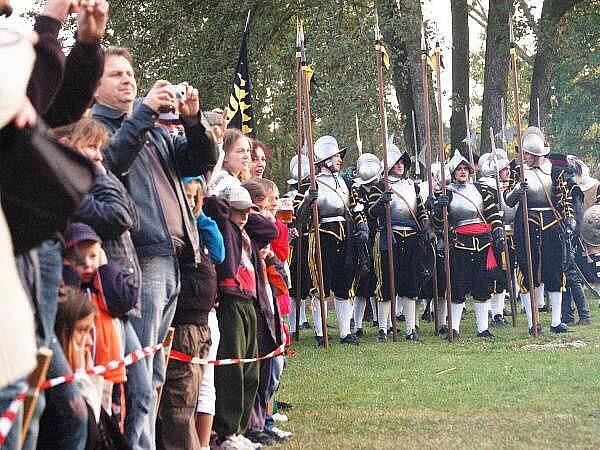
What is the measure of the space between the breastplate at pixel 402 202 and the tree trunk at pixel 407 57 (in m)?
4.96

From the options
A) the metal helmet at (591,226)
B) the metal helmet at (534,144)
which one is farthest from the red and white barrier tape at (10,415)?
the metal helmet at (591,226)

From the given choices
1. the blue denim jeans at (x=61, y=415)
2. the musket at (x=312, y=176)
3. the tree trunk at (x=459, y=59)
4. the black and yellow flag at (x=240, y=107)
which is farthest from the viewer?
the tree trunk at (x=459, y=59)

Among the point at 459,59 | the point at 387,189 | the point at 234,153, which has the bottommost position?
the point at 234,153

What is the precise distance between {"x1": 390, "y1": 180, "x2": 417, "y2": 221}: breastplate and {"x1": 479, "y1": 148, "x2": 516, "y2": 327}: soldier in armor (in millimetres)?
1017

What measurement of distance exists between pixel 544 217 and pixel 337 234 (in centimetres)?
244

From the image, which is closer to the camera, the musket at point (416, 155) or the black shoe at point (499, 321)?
the black shoe at point (499, 321)

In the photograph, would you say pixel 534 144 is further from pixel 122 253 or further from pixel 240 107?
pixel 122 253

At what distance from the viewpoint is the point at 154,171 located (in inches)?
201

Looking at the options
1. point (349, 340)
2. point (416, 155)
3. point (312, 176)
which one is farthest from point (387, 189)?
point (416, 155)

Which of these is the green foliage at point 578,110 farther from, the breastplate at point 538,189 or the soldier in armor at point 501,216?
the breastplate at point 538,189

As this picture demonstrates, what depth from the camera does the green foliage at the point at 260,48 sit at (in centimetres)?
1816

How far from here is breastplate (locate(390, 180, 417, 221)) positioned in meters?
Result: 13.5

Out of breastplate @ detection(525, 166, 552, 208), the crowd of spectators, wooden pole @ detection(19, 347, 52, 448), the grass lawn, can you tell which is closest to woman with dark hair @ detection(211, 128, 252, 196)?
the crowd of spectators

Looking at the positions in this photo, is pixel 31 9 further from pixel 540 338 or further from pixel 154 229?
pixel 154 229
